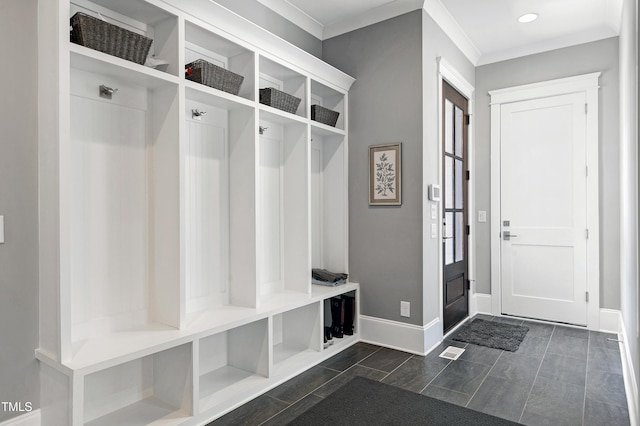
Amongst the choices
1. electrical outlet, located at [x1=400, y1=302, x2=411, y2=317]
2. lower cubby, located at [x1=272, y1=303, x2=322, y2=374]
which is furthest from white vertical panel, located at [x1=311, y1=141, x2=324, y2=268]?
electrical outlet, located at [x1=400, y1=302, x2=411, y2=317]

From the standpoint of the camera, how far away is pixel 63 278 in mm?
1755

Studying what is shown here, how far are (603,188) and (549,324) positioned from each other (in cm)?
140

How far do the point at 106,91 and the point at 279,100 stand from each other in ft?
3.70

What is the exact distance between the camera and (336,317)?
131 inches

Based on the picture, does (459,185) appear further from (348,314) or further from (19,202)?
(19,202)

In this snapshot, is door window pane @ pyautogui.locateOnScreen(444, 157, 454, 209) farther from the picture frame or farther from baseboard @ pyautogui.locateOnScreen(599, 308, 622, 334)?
baseboard @ pyautogui.locateOnScreen(599, 308, 622, 334)

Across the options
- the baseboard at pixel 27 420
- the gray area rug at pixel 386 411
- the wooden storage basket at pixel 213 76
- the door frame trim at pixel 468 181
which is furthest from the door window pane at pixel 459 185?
the baseboard at pixel 27 420

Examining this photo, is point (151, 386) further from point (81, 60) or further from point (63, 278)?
point (81, 60)

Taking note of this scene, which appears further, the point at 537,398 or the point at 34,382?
the point at 537,398

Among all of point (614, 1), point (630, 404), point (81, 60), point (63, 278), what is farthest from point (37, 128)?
point (614, 1)

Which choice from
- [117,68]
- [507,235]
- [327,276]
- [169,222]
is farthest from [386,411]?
[507,235]

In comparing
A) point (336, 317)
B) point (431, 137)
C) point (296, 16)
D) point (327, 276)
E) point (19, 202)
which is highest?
point (296, 16)

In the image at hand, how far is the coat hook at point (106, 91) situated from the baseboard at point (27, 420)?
1576 mm

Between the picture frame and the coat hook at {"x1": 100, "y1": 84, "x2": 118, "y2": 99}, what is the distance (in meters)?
2.02
